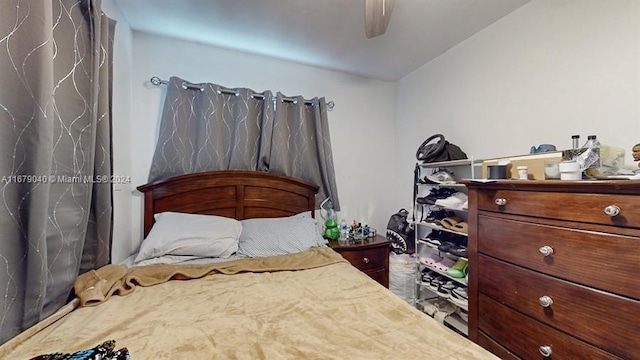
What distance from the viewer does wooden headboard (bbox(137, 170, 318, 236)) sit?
1946 millimetres

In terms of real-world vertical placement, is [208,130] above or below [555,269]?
above

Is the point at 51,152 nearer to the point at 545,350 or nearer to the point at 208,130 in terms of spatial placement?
the point at 208,130

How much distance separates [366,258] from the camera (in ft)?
6.88

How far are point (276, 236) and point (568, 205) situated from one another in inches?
62.1

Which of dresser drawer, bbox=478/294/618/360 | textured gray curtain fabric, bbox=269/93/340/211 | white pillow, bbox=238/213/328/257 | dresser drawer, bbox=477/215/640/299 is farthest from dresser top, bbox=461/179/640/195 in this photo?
textured gray curtain fabric, bbox=269/93/340/211

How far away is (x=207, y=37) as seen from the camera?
2.02 m

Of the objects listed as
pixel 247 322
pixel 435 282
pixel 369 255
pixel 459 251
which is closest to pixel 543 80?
pixel 459 251

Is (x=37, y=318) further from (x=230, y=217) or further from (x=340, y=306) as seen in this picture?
(x=230, y=217)

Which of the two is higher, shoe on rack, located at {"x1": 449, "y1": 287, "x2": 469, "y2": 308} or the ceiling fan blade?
the ceiling fan blade

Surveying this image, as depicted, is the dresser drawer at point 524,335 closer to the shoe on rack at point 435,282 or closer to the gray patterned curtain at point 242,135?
the shoe on rack at point 435,282

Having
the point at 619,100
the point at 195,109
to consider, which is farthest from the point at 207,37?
the point at 619,100

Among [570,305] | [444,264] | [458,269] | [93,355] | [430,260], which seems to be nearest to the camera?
[93,355]

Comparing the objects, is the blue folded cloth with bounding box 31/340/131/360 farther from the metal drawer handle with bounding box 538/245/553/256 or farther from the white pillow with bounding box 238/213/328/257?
the metal drawer handle with bounding box 538/245/553/256

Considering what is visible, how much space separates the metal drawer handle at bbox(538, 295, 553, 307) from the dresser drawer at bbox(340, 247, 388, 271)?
1207mm
